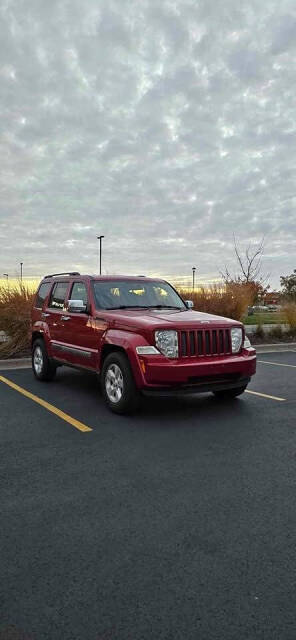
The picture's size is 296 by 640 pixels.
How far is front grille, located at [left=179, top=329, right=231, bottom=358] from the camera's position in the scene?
5.74 metres

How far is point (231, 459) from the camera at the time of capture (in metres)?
4.30

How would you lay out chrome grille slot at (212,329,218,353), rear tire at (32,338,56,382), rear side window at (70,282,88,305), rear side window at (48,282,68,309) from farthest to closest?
rear tire at (32,338,56,382)
rear side window at (48,282,68,309)
rear side window at (70,282,88,305)
chrome grille slot at (212,329,218,353)

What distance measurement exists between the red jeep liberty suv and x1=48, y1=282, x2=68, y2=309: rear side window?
4 cm

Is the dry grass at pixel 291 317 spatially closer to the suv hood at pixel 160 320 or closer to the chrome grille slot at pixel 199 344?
the suv hood at pixel 160 320

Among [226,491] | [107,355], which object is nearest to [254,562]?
[226,491]

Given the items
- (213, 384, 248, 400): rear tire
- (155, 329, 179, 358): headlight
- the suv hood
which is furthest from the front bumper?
(213, 384, 248, 400): rear tire

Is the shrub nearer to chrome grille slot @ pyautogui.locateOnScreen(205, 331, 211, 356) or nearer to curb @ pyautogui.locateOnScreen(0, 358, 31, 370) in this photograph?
curb @ pyautogui.locateOnScreen(0, 358, 31, 370)

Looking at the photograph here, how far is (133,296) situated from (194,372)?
1.92 metres

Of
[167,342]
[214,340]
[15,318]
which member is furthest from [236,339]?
[15,318]

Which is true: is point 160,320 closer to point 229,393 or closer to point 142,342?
point 142,342

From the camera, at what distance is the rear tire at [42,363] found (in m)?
8.03

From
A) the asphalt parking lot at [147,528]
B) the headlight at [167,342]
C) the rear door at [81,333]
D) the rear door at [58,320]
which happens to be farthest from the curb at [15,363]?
the headlight at [167,342]

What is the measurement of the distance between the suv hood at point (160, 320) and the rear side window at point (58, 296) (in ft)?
5.07

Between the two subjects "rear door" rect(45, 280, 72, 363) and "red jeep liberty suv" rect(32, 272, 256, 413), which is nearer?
"red jeep liberty suv" rect(32, 272, 256, 413)
